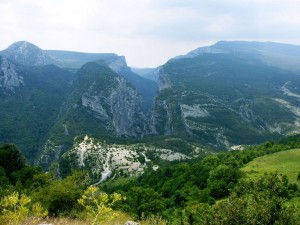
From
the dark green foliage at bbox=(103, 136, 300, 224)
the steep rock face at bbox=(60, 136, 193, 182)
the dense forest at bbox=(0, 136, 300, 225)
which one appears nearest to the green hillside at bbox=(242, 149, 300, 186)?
→ the dark green foliage at bbox=(103, 136, 300, 224)

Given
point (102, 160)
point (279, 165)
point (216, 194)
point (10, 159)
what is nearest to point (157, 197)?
point (216, 194)

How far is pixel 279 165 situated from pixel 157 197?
85.0 ft

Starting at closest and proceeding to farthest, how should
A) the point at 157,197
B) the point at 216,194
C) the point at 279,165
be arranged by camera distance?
the point at 216,194 → the point at 279,165 → the point at 157,197

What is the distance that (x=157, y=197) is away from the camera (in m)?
74.8

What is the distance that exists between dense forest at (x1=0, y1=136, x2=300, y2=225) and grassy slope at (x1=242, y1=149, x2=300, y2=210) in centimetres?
359

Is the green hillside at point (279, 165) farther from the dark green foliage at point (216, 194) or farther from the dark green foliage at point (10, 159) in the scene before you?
the dark green foliage at point (10, 159)

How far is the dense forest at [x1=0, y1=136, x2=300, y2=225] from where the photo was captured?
13305 mm

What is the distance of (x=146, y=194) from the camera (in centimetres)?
7331

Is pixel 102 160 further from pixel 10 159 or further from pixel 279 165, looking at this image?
pixel 279 165

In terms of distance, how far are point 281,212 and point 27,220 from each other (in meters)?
12.8

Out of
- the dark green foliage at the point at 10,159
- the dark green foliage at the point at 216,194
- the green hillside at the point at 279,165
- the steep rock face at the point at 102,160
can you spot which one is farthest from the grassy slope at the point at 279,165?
the steep rock face at the point at 102,160

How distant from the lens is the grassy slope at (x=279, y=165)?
2527 inches

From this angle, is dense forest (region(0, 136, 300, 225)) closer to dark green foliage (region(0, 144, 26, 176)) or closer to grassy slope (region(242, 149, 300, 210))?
dark green foliage (region(0, 144, 26, 176))

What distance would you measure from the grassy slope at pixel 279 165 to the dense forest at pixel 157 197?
359 cm
